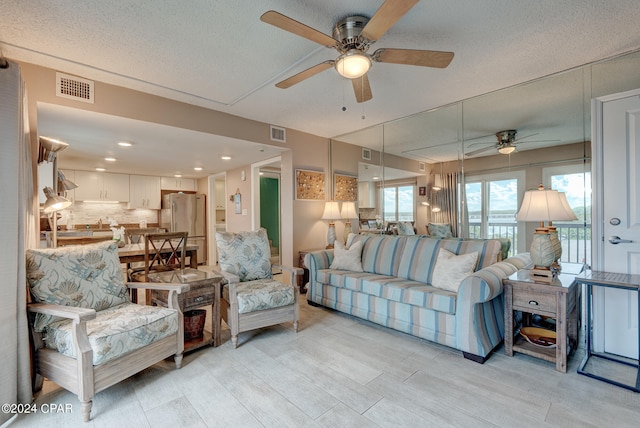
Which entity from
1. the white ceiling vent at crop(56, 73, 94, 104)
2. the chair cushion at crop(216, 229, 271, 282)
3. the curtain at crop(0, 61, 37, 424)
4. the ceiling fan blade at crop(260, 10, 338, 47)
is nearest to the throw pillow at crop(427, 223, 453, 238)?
the chair cushion at crop(216, 229, 271, 282)

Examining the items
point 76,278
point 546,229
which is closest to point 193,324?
point 76,278

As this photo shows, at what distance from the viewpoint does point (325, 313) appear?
3.49m

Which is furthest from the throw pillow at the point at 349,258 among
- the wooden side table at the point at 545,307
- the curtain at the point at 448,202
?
the wooden side table at the point at 545,307

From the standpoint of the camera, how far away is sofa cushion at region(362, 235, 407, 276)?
339 centimetres

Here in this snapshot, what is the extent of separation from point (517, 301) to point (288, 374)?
1.88 metres

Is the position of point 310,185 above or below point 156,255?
above

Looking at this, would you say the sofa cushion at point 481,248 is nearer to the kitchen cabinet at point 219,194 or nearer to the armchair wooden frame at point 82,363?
the armchair wooden frame at point 82,363

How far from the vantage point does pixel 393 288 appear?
9.30 ft

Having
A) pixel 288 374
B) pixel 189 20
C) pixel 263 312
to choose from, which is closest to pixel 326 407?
pixel 288 374

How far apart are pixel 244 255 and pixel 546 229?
2.79 metres

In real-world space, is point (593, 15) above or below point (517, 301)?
above

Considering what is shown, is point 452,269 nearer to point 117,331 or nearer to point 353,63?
point 353,63

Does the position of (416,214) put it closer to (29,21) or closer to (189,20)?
(189,20)

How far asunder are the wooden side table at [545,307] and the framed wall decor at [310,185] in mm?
2920
